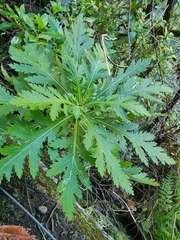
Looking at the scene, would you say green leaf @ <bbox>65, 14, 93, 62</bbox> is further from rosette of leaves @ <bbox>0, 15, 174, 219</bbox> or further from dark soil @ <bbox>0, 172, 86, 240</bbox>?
dark soil @ <bbox>0, 172, 86, 240</bbox>

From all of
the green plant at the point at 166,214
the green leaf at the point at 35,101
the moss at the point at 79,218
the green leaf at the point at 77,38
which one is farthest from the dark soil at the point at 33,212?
the green plant at the point at 166,214

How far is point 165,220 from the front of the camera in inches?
106

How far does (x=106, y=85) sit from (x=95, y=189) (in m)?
1.37

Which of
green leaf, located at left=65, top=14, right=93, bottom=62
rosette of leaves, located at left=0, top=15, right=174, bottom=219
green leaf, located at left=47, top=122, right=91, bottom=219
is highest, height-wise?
green leaf, located at left=65, top=14, right=93, bottom=62

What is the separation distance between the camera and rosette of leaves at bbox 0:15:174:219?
4.11 ft

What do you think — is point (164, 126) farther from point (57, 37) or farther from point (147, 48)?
point (57, 37)

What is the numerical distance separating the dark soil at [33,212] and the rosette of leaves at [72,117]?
398 millimetres

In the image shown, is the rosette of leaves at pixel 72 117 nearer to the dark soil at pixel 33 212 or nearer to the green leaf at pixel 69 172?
the green leaf at pixel 69 172

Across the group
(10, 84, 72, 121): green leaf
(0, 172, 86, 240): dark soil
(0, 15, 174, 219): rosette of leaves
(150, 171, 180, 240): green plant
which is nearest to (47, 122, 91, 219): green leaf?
(0, 15, 174, 219): rosette of leaves

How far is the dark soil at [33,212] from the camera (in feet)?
5.12

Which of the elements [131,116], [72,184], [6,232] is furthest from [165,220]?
[6,232]

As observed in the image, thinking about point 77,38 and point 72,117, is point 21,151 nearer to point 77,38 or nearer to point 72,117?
point 72,117

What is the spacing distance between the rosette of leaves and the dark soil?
40 cm

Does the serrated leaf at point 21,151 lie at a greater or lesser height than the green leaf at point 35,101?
lesser
